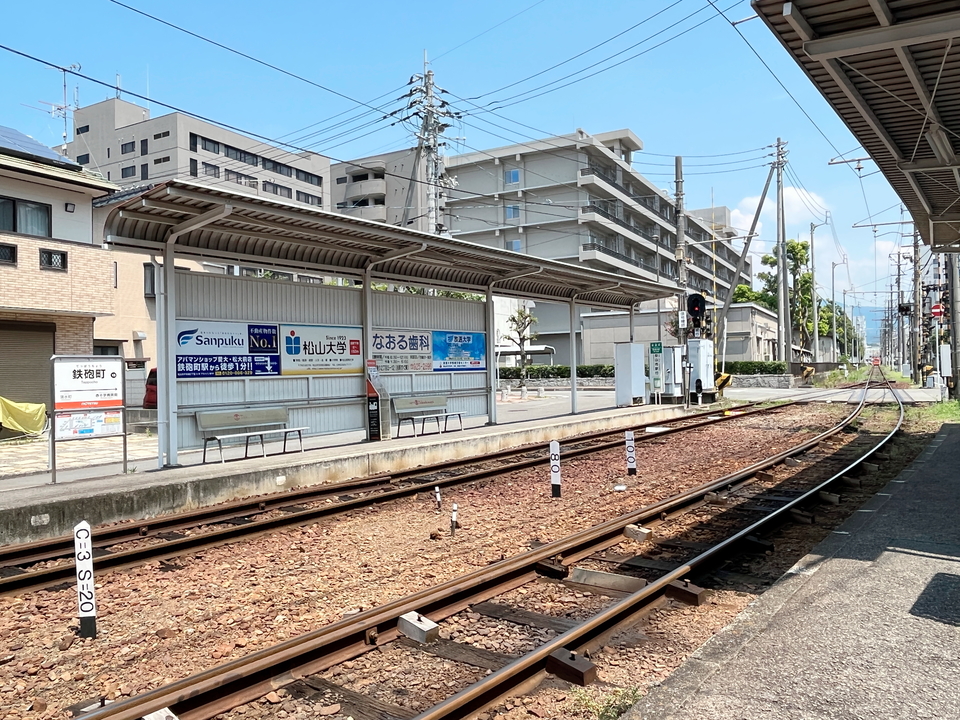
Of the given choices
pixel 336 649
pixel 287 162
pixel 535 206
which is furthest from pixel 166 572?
pixel 287 162

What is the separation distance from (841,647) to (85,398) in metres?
10.1

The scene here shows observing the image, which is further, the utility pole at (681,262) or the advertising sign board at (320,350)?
the utility pole at (681,262)

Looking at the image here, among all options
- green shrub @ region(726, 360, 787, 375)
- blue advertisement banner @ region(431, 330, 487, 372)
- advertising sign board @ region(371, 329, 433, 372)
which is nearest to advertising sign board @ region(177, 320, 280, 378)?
advertising sign board @ region(371, 329, 433, 372)

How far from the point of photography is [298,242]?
13.1 m

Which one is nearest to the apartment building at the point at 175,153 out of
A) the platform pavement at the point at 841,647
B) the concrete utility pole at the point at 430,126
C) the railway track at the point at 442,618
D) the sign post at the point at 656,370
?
the concrete utility pole at the point at 430,126

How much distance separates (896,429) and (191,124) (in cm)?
5748

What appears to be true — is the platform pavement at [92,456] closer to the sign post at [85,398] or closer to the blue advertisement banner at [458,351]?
the sign post at [85,398]

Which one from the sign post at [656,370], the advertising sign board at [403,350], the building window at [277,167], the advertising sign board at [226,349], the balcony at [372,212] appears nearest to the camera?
the advertising sign board at [226,349]

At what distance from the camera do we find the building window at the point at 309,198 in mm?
69537

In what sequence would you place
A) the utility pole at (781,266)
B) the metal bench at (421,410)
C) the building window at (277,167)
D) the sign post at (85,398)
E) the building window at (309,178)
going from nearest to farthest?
the sign post at (85,398), the metal bench at (421,410), the utility pole at (781,266), the building window at (277,167), the building window at (309,178)

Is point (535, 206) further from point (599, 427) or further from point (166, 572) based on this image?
point (166, 572)

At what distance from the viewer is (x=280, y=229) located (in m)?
12.1

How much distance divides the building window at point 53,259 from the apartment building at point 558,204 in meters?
40.5

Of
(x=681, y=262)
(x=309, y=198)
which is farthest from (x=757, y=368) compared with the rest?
(x=309, y=198)
